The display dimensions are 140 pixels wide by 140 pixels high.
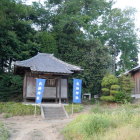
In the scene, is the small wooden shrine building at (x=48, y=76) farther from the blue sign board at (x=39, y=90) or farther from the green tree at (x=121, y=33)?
the green tree at (x=121, y=33)

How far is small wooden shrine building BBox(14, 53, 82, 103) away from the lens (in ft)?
59.5

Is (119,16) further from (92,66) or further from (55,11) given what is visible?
(92,66)

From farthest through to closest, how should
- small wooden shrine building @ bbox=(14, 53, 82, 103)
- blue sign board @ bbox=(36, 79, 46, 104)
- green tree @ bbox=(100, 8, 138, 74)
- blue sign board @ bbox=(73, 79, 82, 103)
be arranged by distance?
1. green tree @ bbox=(100, 8, 138, 74)
2. small wooden shrine building @ bbox=(14, 53, 82, 103)
3. blue sign board @ bbox=(73, 79, 82, 103)
4. blue sign board @ bbox=(36, 79, 46, 104)

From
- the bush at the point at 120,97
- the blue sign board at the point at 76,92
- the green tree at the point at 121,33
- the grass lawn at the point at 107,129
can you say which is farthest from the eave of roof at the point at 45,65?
the green tree at the point at 121,33

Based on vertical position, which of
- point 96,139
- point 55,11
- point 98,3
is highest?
point 98,3

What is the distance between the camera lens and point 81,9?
3009 centimetres

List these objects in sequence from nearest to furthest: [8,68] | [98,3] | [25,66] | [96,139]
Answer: [96,139], [25,66], [8,68], [98,3]

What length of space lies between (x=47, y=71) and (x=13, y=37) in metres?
6.41

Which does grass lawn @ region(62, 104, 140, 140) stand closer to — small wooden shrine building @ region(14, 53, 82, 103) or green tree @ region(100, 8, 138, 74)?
small wooden shrine building @ region(14, 53, 82, 103)

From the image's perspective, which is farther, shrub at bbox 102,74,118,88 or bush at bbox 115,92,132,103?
shrub at bbox 102,74,118,88

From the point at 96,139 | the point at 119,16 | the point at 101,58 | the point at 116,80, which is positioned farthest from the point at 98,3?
the point at 96,139

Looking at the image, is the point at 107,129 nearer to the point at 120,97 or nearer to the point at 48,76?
the point at 48,76

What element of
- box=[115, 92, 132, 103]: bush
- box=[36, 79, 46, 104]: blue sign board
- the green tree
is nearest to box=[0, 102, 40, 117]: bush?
box=[36, 79, 46, 104]: blue sign board

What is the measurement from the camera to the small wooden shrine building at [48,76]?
18.1 m
